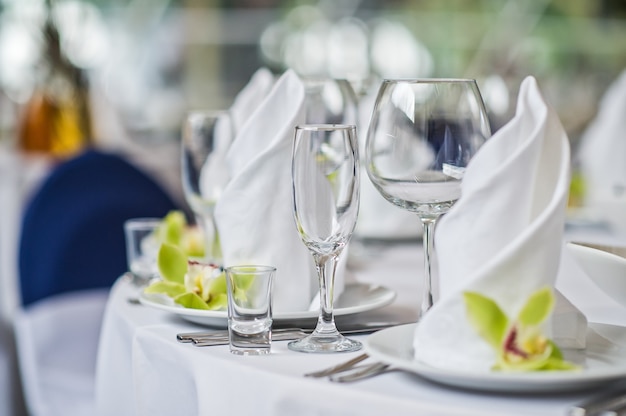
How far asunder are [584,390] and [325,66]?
6.45m

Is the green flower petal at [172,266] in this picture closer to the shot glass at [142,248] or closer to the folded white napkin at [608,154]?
the shot glass at [142,248]

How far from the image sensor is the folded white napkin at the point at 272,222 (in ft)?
3.79

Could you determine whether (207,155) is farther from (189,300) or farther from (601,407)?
(601,407)

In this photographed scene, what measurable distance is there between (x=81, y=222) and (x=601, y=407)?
1.95 m

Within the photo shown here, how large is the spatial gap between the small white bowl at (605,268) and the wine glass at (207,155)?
0.59 metres

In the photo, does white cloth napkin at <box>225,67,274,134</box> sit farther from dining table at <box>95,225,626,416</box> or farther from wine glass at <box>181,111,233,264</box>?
dining table at <box>95,225,626,416</box>

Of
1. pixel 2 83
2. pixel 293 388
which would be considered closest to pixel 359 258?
pixel 293 388

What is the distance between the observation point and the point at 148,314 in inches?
50.1

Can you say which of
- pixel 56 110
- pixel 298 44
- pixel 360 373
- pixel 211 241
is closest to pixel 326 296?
pixel 360 373

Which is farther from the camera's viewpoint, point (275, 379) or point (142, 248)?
point (142, 248)

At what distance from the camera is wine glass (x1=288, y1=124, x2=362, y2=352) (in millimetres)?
989

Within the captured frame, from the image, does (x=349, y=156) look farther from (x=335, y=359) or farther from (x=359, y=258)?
(x=359, y=258)

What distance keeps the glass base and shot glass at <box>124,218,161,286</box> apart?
1.71 feet

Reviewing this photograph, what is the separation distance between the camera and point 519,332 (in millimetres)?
839
